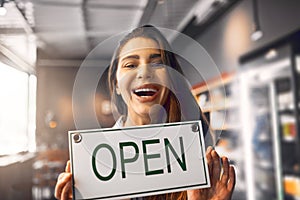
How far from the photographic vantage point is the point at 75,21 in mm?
646

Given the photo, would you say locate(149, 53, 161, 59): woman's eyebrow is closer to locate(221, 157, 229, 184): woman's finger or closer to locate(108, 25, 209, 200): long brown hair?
locate(108, 25, 209, 200): long brown hair

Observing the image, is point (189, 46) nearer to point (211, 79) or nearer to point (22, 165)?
point (211, 79)

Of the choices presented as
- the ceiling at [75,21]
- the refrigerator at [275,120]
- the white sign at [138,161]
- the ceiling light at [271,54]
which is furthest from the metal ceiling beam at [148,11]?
the ceiling light at [271,54]

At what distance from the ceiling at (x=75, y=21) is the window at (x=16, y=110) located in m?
0.05

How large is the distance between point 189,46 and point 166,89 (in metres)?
0.12

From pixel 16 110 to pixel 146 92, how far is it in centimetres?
25

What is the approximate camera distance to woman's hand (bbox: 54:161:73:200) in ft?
1.82

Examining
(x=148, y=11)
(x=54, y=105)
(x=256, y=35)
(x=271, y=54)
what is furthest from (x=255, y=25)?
(x=54, y=105)

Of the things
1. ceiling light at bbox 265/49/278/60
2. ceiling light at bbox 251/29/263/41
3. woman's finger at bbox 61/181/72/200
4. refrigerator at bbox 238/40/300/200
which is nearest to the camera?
woman's finger at bbox 61/181/72/200

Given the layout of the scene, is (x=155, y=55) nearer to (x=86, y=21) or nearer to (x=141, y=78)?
(x=141, y=78)

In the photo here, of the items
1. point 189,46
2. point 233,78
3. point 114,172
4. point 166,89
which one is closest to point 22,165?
point 114,172

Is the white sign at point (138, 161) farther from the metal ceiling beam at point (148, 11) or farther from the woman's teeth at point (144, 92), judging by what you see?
the metal ceiling beam at point (148, 11)

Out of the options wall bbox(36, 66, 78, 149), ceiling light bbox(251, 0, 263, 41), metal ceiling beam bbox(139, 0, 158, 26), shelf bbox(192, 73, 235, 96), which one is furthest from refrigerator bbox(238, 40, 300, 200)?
wall bbox(36, 66, 78, 149)

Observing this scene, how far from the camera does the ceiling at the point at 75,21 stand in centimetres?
62
